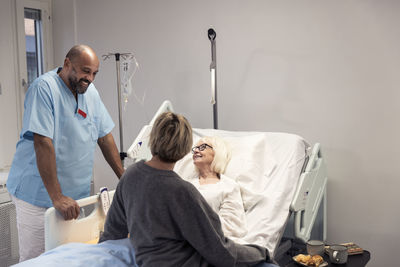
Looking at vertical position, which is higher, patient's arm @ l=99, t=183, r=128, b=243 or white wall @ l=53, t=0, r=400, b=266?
white wall @ l=53, t=0, r=400, b=266

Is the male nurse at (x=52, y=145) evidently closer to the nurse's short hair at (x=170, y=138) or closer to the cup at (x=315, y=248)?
the nurse's short hair at (x=170, y=138)

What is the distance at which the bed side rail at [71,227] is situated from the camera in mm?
1928

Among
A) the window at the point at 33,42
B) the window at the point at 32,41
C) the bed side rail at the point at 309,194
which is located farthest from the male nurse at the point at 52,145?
the window at the point at 33,42

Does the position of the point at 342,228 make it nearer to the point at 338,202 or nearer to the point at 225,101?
the point at 338,202

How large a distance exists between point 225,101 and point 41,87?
139 cm

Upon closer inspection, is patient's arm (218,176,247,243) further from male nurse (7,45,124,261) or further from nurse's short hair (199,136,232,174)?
male nurse (7,45,124,261)

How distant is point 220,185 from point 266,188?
0.85 ft

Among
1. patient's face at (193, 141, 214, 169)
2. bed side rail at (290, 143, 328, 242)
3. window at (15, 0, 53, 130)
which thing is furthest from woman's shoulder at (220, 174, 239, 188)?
window at (15, 0, 53, 130)

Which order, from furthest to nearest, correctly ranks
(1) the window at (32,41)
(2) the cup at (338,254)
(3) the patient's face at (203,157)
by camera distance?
(1) the window at (32,41) → (3) the patient's face at (203,157) → (2) the cup at (338,254)

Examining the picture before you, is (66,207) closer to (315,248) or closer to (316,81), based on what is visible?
(315,248)

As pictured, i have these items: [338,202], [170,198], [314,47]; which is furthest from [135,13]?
[170,198]

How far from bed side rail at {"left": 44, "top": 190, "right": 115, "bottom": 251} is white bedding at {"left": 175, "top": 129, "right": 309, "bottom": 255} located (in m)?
0.54

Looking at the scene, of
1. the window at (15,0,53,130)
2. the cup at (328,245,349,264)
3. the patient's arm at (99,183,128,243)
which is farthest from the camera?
the window at (15,0,53,130)

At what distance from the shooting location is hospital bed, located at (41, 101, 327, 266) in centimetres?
207
